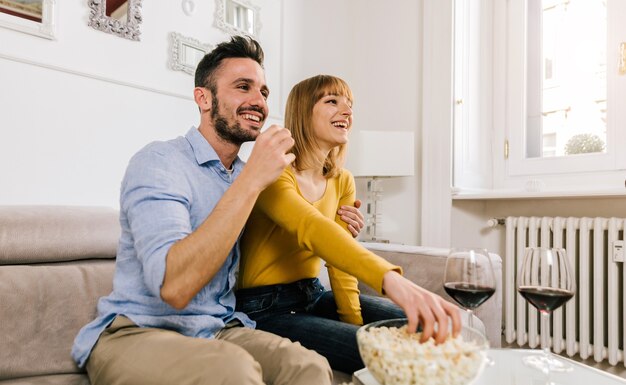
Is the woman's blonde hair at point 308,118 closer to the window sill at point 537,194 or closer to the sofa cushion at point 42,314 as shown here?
the sofa cushion at point 42,314

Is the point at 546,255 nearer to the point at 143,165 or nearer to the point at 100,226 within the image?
the point at 143,165

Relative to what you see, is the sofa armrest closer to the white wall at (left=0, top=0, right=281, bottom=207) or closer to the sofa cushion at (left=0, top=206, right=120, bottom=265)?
the sofa cushion at (left=0, top=206, right=120, bottom=265)

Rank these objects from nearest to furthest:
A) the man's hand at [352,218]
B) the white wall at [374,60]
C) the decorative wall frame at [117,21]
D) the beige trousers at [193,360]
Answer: the beige trousers at [193,360], the man's hand at [352,218], the decorative wall frame at [117,21], the white wall at [374,60]

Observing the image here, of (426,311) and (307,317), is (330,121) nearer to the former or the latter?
(307,317)

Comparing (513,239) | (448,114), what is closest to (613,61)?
(448,114)

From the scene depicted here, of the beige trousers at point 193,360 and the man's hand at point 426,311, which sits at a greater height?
the man's hand at point 426,311

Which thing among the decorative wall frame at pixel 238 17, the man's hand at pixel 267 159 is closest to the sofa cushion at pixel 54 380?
the man's hand at pixel 267 159

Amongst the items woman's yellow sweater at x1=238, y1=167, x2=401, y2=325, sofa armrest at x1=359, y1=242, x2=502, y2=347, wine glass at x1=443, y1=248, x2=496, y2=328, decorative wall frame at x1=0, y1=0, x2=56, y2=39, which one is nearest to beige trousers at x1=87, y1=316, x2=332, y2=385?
woman's yellow sweater at x1=238, y1=167, x2=401, y2=325

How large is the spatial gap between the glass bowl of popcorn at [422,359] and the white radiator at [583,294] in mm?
1795

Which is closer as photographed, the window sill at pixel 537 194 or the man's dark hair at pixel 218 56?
the man's dark hair at pixel 218 56

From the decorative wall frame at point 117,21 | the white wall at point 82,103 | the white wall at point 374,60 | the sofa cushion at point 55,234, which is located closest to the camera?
the sofa cushion at point 55,234

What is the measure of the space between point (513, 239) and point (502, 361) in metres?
1.79

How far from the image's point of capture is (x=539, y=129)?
276 centimetres

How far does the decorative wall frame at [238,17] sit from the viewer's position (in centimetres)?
231
